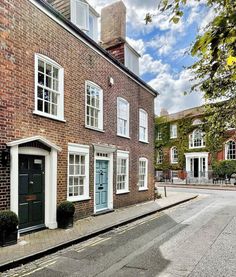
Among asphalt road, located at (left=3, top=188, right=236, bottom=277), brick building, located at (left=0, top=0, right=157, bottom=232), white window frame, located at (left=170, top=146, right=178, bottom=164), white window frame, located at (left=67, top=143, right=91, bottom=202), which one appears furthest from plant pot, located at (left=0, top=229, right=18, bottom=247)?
white window frame, located at (left=170, top=146, right=178, bottom=164)

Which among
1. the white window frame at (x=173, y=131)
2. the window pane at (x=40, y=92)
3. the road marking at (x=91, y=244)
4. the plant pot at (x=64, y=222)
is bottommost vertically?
the road marking at (x=91, y=244)

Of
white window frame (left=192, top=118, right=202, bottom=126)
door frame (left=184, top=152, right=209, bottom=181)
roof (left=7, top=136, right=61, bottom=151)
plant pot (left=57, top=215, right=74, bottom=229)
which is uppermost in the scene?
white window frame (left=192, top=118, right=202, bottom=126)

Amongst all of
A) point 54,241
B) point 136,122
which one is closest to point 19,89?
point 54,241

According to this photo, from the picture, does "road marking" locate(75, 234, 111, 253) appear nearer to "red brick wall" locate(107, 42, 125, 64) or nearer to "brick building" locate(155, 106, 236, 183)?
"red brick wall" locate(107, 42, 125, 64)

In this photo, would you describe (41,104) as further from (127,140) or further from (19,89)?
(127,140)

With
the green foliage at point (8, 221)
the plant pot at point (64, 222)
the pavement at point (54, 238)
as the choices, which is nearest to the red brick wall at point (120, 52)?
the pavement at point (54, 238)

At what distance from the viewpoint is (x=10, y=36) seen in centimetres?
792

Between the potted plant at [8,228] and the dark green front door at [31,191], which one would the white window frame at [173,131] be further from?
the potted plant at [8,228]

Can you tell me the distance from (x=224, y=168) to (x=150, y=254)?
91.5 feet

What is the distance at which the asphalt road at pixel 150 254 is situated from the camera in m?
5.55

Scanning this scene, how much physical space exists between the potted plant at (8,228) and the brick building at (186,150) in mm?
27269

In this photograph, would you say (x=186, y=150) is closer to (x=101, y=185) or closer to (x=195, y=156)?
(x=195, y=156)

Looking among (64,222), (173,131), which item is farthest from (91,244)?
(173,131)

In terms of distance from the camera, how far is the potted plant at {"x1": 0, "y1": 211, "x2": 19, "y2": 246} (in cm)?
686
